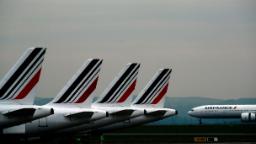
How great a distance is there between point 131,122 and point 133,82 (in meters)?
3.80

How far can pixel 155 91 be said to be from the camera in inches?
3073

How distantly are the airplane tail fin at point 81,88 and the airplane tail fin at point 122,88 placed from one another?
303 inches

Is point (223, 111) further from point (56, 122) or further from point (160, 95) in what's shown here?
point (56, 122)

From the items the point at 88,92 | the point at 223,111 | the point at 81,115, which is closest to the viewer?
the point at 81,115

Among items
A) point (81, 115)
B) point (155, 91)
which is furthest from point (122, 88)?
point (81, 115)

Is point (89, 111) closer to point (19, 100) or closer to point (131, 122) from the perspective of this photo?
point (19, 100)

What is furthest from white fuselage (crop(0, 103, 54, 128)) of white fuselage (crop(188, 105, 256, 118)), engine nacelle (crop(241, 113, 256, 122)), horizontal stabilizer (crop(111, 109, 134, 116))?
white fuselage (crop(188, 105, 256, 118))

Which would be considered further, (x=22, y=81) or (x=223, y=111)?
(x=223, y=111)

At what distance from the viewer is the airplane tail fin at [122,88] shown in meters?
70.8

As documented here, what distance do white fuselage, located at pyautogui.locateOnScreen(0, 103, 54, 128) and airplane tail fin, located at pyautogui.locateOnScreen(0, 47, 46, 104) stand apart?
3.35 feet

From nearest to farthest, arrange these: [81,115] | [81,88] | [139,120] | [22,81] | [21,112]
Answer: [21,112] → [22,81] → [81,115] → [81,88] → [139,120]

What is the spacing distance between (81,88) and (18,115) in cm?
1146

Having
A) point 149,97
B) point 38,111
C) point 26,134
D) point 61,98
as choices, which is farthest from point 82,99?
point 149,97

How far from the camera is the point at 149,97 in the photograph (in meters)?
77.4
